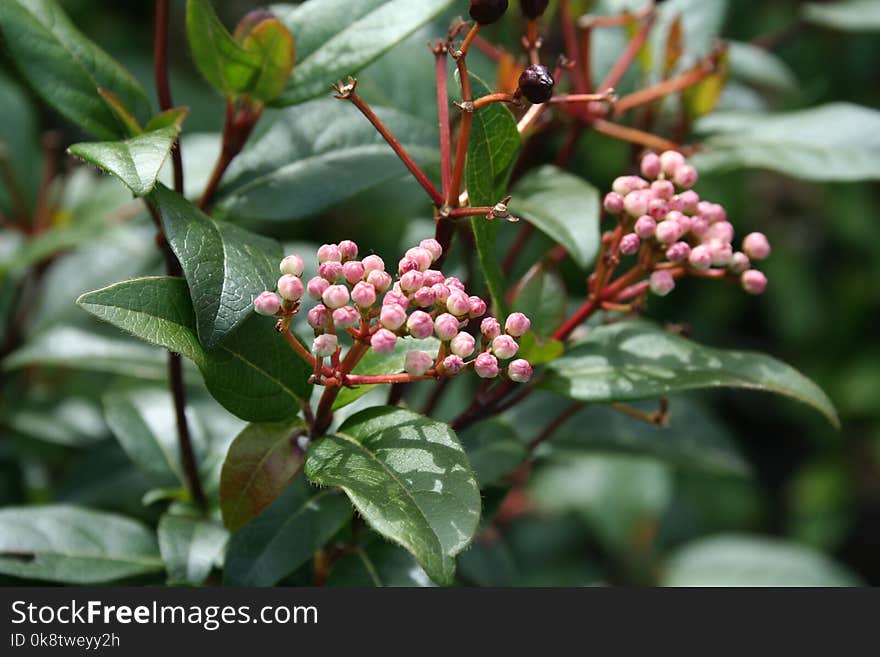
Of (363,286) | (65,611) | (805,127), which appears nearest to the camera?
(363,286)

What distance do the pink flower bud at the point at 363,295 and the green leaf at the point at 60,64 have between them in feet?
1.64

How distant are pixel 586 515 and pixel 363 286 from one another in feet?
7.60

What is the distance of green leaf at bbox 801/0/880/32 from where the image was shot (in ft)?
7.79

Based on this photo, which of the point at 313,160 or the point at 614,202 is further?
the point at 313,160

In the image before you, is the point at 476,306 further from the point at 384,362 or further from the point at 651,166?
the point at 651,166

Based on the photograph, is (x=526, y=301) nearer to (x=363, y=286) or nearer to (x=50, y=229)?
(x=363, y=286)

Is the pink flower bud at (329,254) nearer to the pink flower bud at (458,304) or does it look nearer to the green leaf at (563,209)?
the pink flower bud at (458,304)

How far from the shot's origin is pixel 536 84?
1.14 m

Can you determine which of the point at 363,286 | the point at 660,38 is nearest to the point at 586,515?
the point at 660,38

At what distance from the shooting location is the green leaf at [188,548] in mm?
1367

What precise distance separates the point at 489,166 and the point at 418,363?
295mm

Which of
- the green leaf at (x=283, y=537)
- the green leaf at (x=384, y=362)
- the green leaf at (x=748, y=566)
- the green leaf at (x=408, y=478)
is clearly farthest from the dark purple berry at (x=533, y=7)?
the green leaf at (x=748, y=566)

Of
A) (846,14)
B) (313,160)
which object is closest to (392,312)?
(313,160)

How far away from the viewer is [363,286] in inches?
42.7
